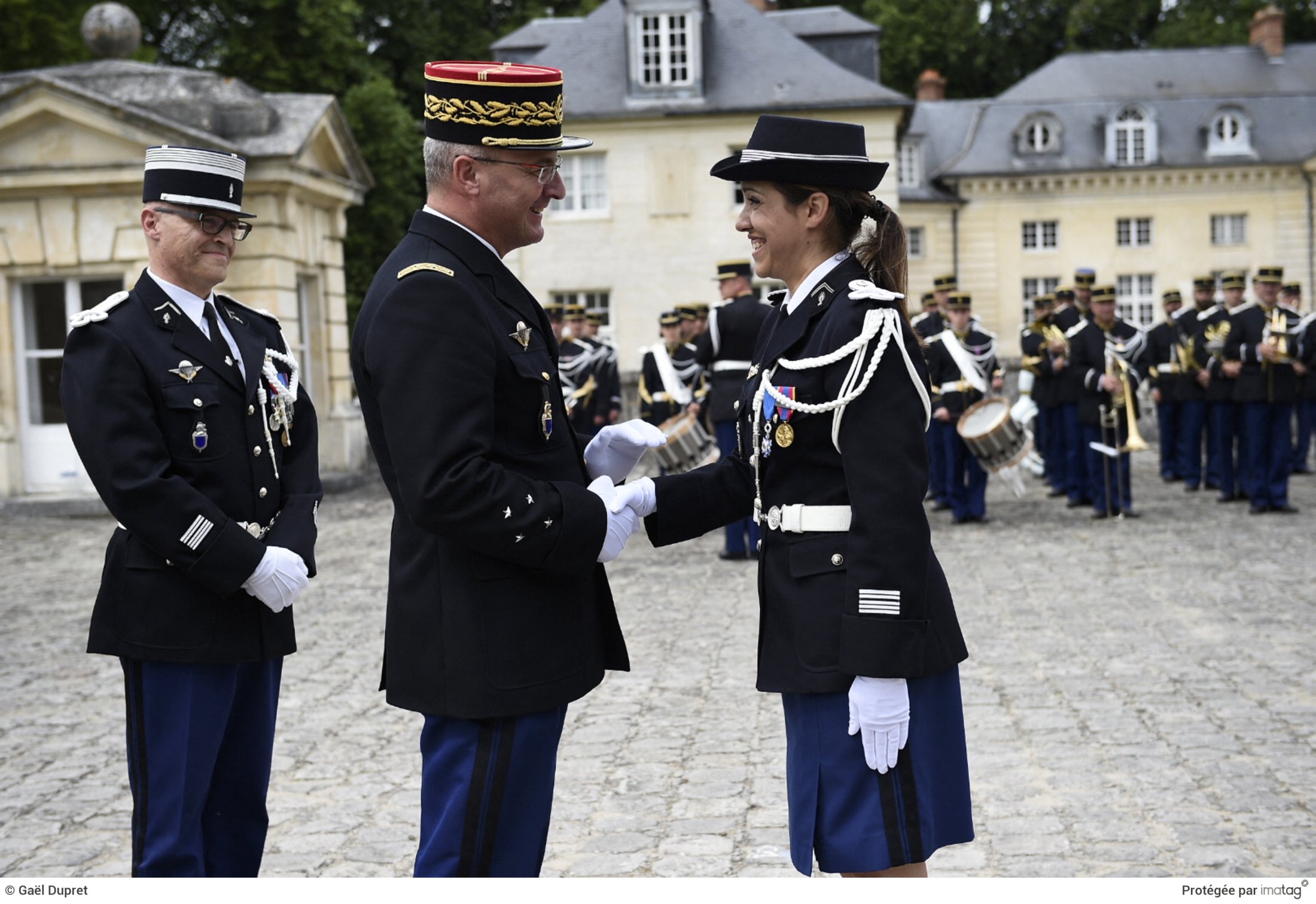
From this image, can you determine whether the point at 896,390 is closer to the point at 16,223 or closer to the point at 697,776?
the point at 697,776

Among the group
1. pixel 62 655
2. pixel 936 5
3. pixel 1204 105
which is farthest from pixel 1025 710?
pixel 936 5

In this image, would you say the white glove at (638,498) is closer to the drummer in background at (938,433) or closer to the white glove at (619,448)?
the white glove at (619,448)

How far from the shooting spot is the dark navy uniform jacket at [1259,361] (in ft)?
49.3

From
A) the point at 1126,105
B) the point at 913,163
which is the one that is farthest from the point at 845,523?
the point at 1126,105

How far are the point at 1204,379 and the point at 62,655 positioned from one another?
39.8ft

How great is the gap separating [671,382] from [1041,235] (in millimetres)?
33499

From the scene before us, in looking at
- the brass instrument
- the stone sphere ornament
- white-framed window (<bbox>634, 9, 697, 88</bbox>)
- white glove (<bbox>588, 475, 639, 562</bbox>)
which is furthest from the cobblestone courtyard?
white-framed window (<bbox>634, 9, 697, 88</bbox>)

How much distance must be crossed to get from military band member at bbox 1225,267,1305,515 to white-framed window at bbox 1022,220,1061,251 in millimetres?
30049

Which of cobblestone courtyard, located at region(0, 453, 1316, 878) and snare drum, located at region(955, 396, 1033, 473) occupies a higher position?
snare drum, located at region(955, 396, 1033, 473)

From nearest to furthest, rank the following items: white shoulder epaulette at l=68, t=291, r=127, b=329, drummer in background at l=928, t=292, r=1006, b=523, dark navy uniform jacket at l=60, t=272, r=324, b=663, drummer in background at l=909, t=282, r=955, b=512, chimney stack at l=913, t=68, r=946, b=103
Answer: dark navy uniform jacket at l=60, t=272, r=324, b=663
white shoulder epaulette at l=68, t=291, r=127, b=329
drummer in background at l=928, t=292, r=1006, b=523
drummer in background at l=909, t=282, r=955, b=512
chimney stack at l=913, t=68, r=946, b=103

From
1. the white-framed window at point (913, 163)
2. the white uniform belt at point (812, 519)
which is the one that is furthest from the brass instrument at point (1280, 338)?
the white-framed window at point (913, 163)

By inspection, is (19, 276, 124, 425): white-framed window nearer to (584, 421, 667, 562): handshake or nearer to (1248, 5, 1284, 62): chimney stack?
(584, 421, 667, 562): handshake

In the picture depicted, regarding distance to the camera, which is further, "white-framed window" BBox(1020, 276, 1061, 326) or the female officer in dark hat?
"white-framed window" BBox(1020, 276, 1061, 326)

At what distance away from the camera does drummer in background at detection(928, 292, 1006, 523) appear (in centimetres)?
1438
